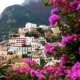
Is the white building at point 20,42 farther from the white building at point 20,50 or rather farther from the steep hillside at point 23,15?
the steep hillside at point 23,15

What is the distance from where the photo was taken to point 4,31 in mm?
118750

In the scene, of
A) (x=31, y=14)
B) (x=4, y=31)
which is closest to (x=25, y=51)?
(x=4, y=31)

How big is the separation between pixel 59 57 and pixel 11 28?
116 metres

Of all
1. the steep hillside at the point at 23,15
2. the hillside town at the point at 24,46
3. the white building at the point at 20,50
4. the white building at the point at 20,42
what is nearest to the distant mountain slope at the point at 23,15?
the steep hillside at the point at 23,15

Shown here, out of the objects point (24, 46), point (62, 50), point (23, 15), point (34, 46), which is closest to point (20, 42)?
point (24, 46)

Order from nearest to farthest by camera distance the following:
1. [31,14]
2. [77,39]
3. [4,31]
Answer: [77,39], [4,31], [31,14]

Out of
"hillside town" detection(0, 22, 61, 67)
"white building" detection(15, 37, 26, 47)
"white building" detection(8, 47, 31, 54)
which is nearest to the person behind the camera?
"hillside town" detection(0, 22, 61, 67)

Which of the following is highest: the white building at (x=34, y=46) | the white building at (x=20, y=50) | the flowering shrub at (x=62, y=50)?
the white building at (x=34, y=46)

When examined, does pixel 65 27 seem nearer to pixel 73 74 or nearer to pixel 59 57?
pixel 59 57

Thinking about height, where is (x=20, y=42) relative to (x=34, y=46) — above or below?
above

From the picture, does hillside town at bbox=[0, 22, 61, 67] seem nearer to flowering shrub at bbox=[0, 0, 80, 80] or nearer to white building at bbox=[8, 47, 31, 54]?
white building at bbox=[8, 47, 31, 54]

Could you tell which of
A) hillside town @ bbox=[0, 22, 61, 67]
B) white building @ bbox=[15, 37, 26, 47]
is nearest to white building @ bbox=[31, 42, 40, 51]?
hillside town @ bbox=[0, 22, 61, 67]

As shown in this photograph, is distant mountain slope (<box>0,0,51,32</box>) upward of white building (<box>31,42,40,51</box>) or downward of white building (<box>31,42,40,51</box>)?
upward

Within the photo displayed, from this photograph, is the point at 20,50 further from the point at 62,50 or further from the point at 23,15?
the point at 62,50
